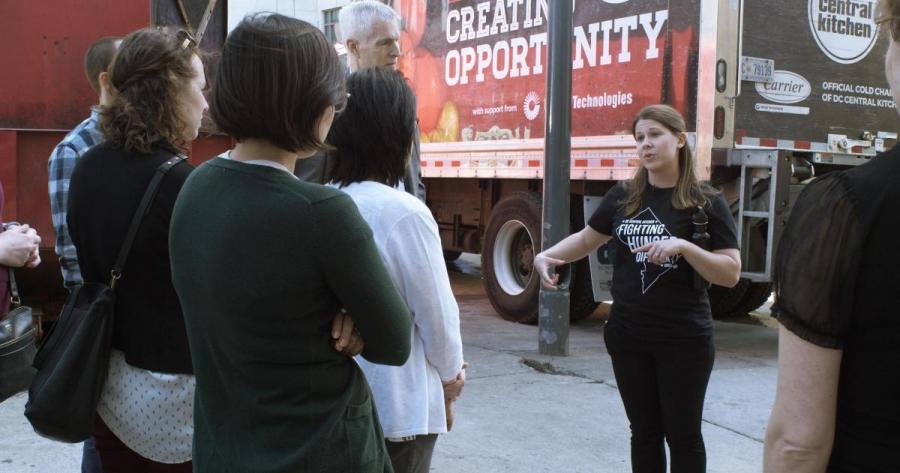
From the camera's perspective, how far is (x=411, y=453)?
2486 millimetres

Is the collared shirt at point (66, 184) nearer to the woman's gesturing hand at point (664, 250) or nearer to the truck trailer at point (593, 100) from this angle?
the woman's gesturing hand at point (664, 250)

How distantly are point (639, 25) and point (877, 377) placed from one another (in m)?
6.60

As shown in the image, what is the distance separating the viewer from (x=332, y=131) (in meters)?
2.56

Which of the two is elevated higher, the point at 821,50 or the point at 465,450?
the point at 821,50

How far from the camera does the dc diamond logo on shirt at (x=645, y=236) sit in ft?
12.0

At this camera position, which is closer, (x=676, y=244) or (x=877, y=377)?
(x=877, y=377)

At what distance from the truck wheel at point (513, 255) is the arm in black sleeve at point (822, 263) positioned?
7.27 meters

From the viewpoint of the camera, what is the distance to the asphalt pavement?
4.80 meters

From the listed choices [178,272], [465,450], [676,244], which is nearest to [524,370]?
[465,450]

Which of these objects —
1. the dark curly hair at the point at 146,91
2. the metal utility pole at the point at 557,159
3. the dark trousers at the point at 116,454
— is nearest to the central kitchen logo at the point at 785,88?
the metal utility pole at the point at 557,159

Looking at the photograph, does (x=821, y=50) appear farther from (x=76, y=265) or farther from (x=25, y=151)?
(x=76, y=265)

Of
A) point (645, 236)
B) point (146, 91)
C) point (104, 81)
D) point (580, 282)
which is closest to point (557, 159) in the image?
point (580, 282)

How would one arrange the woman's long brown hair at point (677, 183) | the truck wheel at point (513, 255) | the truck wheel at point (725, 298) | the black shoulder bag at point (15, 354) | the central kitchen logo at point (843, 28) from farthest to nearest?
the truck wheel at point (725, 298)
the truck wheel at point (513, 255)
the central kitchen logo at point (843, 28)
the woman's long brown hair at point (677, 183)
the black shoulder bag at point (15, 354)

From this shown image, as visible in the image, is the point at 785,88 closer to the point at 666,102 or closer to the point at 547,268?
the point at 666,102
